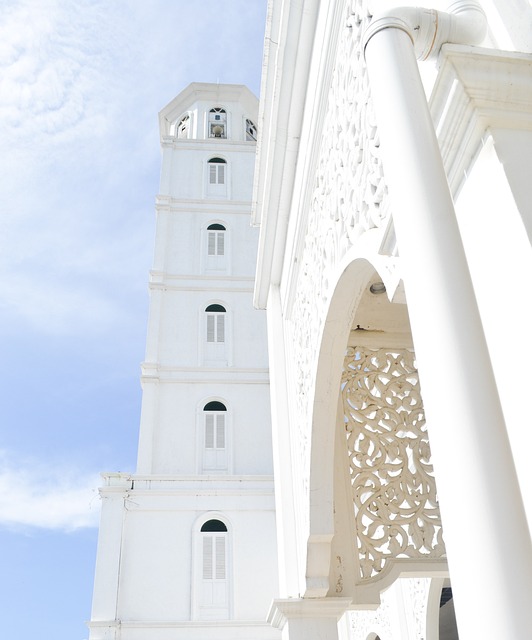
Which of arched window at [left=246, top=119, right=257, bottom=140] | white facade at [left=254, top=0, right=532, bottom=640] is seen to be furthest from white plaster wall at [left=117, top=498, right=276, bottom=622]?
arched window at [left=246, top=119, right=257, bottom=140]

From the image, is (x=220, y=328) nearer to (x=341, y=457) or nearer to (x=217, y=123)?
(x=217, y=123)

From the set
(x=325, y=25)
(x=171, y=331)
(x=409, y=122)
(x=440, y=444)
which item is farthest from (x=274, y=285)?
(x=171, y=331)

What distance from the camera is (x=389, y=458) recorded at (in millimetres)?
5625

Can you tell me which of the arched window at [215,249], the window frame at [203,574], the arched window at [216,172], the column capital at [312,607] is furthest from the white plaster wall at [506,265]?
the arched window at [216,172]

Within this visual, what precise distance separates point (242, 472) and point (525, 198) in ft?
49.2

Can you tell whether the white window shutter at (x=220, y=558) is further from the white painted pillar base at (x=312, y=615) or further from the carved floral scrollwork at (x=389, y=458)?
the white painted pillar base at (x=312, y=615)

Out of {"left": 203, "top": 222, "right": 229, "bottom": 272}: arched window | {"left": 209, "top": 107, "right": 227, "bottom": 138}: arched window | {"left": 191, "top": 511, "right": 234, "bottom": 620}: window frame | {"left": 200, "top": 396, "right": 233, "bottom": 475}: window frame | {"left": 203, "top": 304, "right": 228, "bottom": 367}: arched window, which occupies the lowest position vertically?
{"left": 191, "top": 511, "right": 234, "bottom": 620}: window frame

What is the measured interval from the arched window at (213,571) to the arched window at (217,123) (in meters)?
12.8

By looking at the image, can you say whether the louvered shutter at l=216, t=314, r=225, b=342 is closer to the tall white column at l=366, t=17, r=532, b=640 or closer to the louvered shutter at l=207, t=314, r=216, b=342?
the louvered shutter at l=207, t=314, r=216, b=342

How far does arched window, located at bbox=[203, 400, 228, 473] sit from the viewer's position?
16391 millimetres

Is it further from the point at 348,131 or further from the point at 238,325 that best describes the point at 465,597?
the point at 238,325

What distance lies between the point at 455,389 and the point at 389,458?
4180 millimetres

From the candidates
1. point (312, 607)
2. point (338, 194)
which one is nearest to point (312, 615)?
point (312, 607)

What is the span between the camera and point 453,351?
1.63 meters
